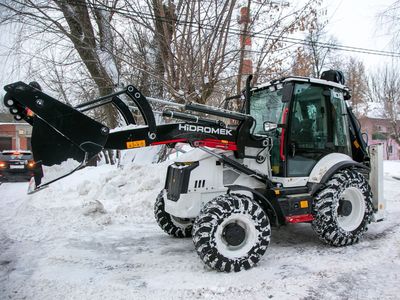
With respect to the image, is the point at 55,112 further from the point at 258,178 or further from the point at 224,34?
the point at 224,34

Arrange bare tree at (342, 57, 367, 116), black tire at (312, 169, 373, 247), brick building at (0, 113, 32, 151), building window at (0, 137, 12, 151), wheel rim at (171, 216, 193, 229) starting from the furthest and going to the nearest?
building window at (0, 137, 12, 151) → brick building at (0, 113, 32, 151) → bare tree at (342, 57, 367, 116) → wheel rim at (171, 216, 193, 229) → black tire at (312, 169, 373, 247)

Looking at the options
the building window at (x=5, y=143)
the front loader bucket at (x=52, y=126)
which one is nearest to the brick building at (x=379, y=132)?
the building window at (x=5, y=143)

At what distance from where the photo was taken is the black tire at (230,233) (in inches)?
179

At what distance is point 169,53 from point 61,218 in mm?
5240

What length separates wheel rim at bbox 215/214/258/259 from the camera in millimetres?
→ 4641

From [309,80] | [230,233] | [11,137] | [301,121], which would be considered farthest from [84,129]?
[11,137]

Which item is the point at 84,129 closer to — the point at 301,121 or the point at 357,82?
the point at 301,121

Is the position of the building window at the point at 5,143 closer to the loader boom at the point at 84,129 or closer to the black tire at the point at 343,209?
the loader boom at the point at 84,129

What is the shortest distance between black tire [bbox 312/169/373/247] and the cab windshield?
3.94 feet

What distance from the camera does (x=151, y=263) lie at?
5.04 metres

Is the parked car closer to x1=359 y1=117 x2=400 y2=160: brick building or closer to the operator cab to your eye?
the operator cab

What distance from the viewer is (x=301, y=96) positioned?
562cm

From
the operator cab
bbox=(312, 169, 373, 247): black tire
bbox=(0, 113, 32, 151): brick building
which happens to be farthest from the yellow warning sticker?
bbox=(0, 113, 32, 151): brick building

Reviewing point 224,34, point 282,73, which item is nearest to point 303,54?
point 282,73
